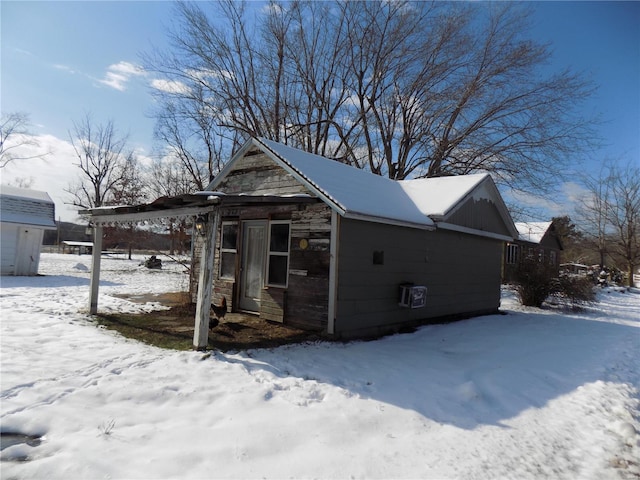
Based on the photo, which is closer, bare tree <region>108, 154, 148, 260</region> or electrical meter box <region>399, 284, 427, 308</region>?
electrical meter box <region>399, 284, 427, 308</region>

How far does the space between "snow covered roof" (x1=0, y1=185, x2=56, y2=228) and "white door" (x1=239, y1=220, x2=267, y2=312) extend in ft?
43.6

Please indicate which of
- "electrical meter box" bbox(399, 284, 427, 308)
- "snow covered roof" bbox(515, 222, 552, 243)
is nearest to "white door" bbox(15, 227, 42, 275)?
"electrical meter box" bbox(399, 284, 427, 308)

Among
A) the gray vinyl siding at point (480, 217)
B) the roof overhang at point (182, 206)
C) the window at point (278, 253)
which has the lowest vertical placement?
the window at point (278, 253)

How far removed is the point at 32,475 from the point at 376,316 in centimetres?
605

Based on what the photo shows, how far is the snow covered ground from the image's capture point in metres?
3.02

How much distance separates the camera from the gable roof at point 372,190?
723 cm

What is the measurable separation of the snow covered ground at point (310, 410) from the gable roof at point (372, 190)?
257 cm

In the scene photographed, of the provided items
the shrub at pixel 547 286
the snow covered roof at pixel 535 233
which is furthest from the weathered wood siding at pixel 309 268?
the snow covered roof at pixel 535 233

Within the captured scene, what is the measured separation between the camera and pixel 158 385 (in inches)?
172

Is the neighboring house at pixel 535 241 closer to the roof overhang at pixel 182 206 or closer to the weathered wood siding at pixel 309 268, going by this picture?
the weathered wood siding at pixel 309 268

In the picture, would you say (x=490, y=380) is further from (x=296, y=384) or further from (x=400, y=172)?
(x=400, y=172)

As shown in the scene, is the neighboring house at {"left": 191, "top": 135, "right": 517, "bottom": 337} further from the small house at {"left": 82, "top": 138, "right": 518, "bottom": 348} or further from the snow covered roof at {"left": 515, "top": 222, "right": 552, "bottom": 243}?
the snow covered roof at {"left": 515, "top": 222, "right": 552, "bottom": 243}

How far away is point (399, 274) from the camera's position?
830 centimetres

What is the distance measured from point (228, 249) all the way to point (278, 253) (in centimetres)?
173
